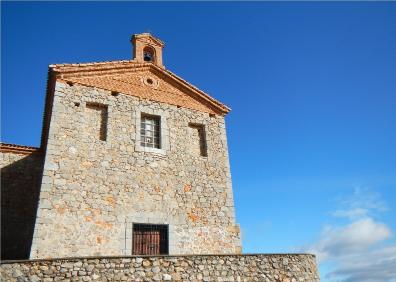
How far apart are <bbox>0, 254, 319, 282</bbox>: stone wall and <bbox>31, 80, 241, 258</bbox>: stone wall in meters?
2.10

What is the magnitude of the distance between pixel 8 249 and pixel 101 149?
463 centimetres

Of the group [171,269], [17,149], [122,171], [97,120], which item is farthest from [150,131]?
[171,269]

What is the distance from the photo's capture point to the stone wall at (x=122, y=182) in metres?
10.7

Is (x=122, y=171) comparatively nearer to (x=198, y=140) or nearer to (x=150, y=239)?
(x=150, y=239)

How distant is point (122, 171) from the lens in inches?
475

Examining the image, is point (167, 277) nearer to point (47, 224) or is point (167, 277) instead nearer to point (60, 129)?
point (47, 224)

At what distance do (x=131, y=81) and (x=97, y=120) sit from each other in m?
2.20

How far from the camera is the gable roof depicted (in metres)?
12.7

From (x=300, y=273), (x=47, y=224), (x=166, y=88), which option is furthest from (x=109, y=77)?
(x=300, y=273)

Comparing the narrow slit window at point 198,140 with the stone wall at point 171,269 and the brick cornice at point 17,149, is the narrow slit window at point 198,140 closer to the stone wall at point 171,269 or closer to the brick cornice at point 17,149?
the stone wall at point 171,269

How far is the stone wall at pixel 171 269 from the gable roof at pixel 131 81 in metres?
6.68

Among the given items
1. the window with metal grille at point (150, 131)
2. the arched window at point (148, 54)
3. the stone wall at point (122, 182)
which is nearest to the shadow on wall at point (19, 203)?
the stone wall at point (122, 182)

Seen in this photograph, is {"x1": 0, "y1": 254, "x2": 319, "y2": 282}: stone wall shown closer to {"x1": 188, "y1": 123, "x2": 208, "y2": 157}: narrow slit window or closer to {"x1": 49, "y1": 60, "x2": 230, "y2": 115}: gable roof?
{"x1": 188, "y1": 123, "x2": 208, "y2": 157}: narrow slit window

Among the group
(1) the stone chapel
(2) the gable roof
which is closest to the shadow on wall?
(1) the stone chapel
